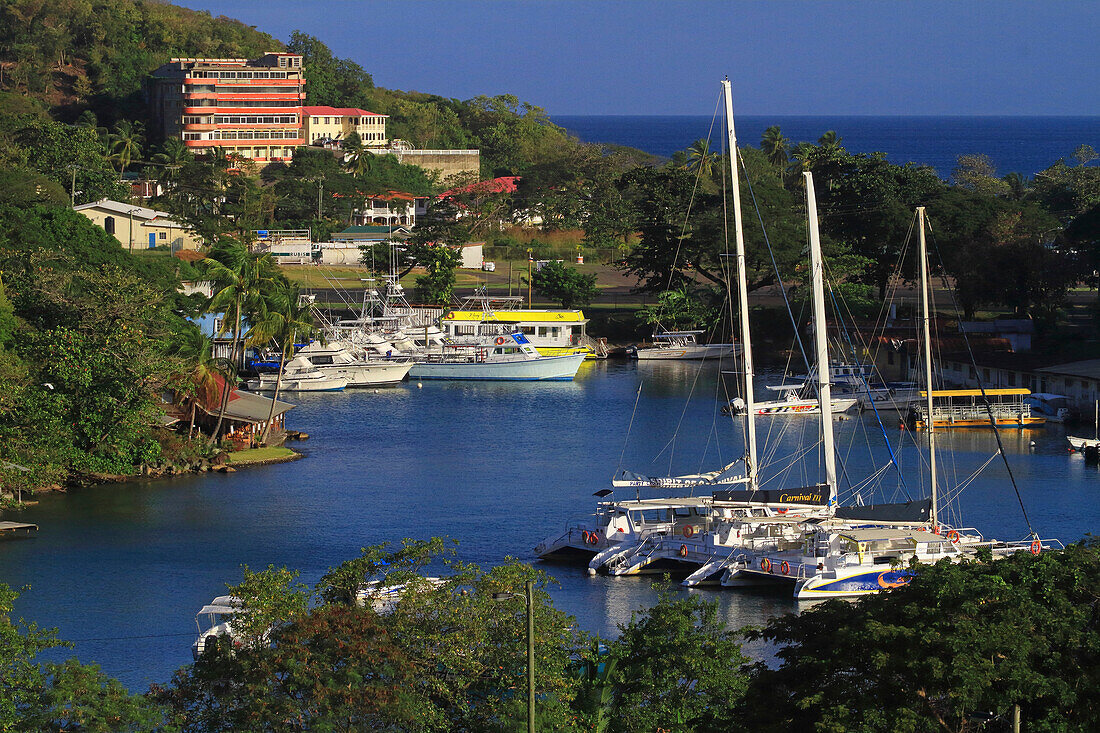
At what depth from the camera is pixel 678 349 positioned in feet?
243

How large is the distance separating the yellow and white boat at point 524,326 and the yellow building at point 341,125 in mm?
59175

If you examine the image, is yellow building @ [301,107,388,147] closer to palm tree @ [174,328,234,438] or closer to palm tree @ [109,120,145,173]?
palm tree @ [109,120,145,173]

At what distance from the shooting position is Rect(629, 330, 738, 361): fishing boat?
73.9 metres

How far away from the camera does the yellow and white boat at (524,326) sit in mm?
71750

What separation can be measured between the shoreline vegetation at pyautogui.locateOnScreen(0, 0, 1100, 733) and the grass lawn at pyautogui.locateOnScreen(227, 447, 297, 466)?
13 cm

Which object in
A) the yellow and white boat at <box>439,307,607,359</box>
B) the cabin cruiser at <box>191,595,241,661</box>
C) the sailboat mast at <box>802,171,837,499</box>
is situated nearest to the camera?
the cabin cruiser at <box>191,595,241,661</box>

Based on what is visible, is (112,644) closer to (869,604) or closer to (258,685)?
(258,685)

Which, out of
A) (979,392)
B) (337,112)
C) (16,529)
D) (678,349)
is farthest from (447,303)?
(337,112)

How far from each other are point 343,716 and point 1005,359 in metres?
49.4

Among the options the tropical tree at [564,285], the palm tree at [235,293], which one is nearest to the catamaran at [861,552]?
the palm tree at [235,293]

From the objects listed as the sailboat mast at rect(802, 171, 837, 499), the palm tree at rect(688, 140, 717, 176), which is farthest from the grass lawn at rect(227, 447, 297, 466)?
the palm tree at rect(688, 140, 717, 176)

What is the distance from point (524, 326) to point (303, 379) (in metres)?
13.1

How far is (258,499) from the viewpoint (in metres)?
42.0

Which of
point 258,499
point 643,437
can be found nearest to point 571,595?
point 258,499
